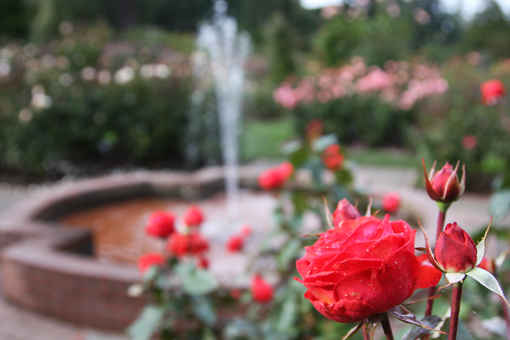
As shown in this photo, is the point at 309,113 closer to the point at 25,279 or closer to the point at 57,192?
the point at 57,192

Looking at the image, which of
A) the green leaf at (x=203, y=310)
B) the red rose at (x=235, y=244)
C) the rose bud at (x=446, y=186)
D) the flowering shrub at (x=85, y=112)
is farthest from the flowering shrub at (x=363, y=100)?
the rose bud at (x=446, y=186)

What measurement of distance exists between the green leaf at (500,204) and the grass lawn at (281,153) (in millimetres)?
3653

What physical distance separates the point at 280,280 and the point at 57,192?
2.66 meters

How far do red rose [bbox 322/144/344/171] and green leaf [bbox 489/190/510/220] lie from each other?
0.64m

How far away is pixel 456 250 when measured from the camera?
395 mm

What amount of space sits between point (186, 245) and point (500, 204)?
0.97m

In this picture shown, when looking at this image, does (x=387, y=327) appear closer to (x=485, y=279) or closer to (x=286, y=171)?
(x=485, y=279)

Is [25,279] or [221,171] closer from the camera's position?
[25,279]

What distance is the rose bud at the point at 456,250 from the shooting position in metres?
0.39

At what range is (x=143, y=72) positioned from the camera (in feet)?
20.4

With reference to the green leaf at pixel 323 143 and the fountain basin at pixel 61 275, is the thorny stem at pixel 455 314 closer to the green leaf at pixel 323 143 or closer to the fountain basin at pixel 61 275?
the green leaf at pixel 323 143

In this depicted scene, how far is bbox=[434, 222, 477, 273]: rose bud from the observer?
0.39 meters

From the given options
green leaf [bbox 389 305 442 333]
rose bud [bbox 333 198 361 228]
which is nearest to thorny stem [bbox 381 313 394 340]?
green leaf [bbox 389 305 442 333]

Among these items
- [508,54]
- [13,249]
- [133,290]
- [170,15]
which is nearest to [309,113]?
[13,249]
